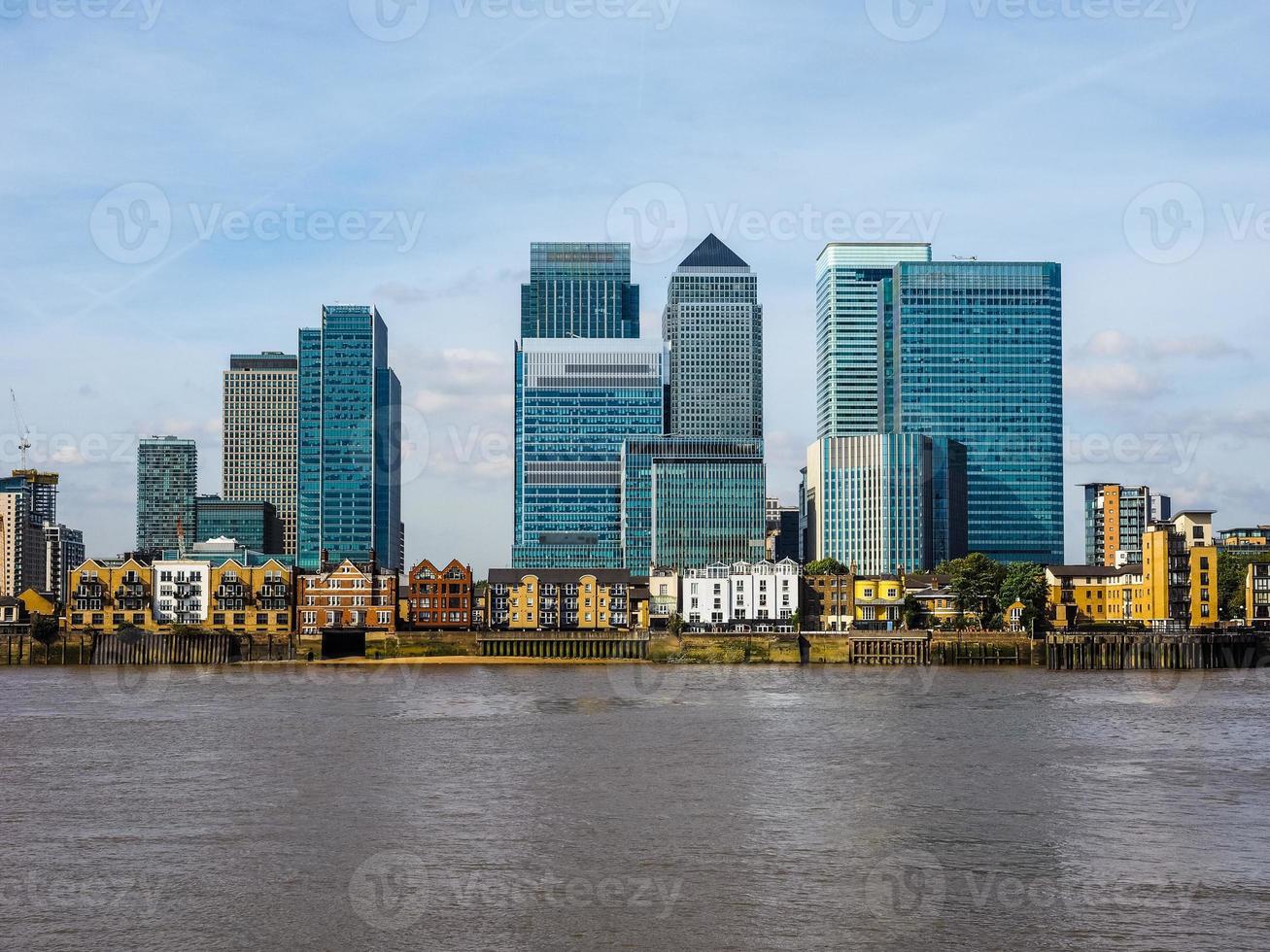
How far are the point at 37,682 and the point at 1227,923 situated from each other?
4466 inches

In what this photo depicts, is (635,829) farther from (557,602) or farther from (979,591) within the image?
(979,591)

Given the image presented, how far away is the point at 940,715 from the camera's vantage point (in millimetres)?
94938

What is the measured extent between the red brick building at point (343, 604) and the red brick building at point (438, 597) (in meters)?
4.34

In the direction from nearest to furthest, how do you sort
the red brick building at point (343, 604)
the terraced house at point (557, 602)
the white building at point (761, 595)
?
the red brick building at point (343, 604)
the terraced house at point (557, 602)
the white building at point (761, 595)

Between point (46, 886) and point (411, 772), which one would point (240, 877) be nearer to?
point (46, 886)

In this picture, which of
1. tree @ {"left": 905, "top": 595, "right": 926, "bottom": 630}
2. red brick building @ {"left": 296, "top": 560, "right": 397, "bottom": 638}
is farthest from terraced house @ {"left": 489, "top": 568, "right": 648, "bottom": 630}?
tree @ {"left": 905, "top": 595, "right": 926, "bottom": 630}

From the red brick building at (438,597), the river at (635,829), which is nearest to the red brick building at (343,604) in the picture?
the red brick building at (438,597)

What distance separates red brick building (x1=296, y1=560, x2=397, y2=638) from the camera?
581 feet

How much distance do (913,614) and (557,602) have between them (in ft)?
144

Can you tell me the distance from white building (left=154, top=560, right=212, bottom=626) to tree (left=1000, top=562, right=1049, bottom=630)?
9554 centimetres

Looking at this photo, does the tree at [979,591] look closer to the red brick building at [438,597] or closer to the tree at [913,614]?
the tree at [913,614]

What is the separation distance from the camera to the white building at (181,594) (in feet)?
584

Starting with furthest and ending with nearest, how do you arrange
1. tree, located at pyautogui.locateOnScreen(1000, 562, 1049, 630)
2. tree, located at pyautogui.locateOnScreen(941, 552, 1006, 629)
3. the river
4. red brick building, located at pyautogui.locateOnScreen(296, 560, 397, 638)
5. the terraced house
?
tree, located at pyautogui.locateOnScreen(941, 552, 1006, 629) < the terraced house < red brick building, located at pyautogui.locateOnScreen(296, 560, 397, 638) < tree, located at pyautogui.locateOnScreen(1000, 562, 1049, 630) < the river

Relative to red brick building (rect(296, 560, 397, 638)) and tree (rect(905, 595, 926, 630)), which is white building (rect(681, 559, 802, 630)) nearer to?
tree (rect(905, 595, 926, 630))
